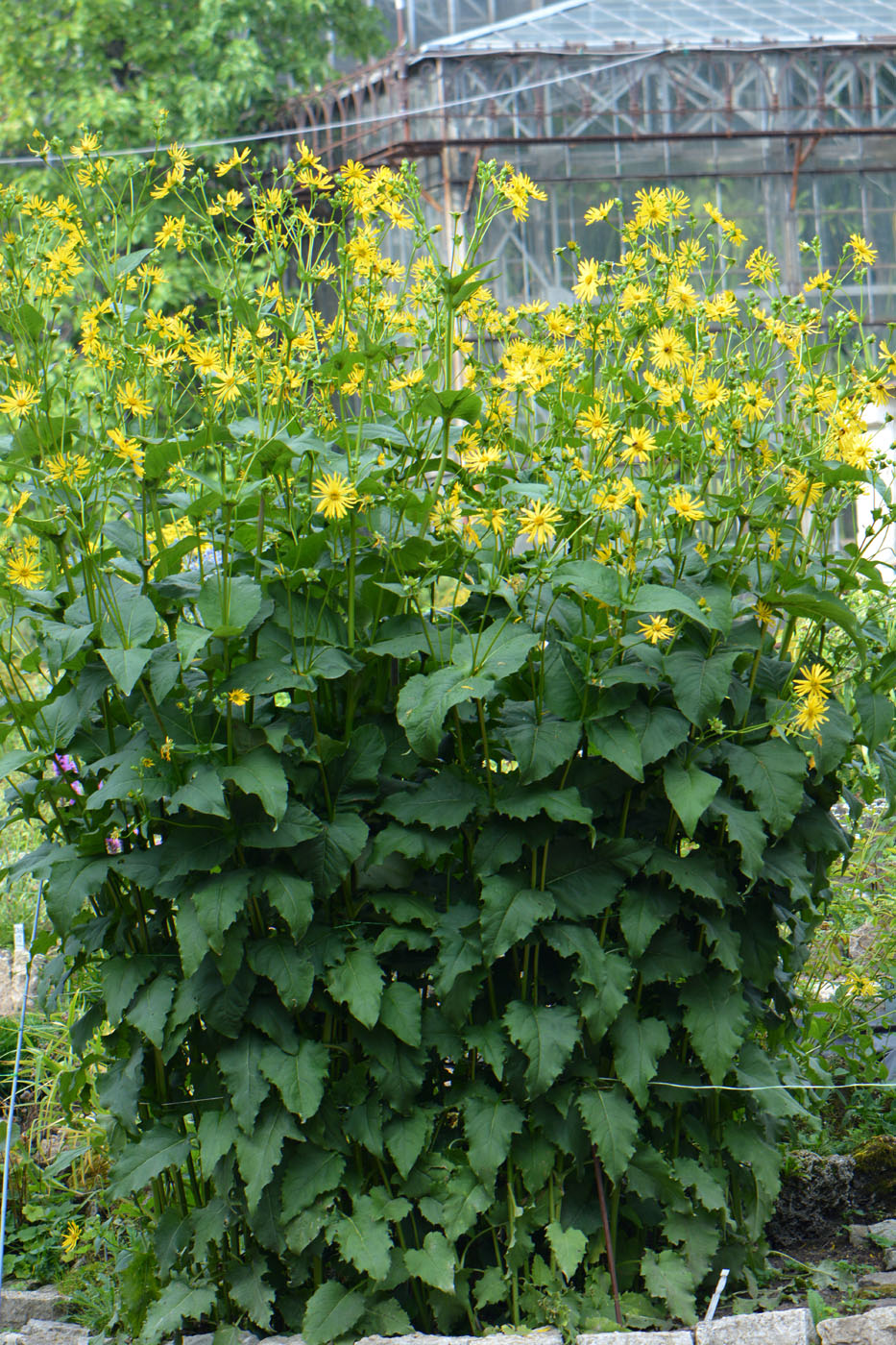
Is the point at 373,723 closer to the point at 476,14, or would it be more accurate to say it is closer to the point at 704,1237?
the point at 704,1237

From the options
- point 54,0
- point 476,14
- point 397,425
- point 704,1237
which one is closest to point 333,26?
point 476,14

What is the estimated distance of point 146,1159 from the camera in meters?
1.96

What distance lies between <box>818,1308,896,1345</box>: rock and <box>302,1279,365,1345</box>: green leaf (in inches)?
28.2

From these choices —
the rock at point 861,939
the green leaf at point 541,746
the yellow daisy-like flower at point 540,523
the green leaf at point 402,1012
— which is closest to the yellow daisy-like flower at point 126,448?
the yellow daisy-like flower at point 540,523

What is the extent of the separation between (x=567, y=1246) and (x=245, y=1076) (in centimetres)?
57

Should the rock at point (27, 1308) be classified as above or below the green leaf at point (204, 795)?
below

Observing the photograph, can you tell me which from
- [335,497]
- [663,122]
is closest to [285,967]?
[335,497]

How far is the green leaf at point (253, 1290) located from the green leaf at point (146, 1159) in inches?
7.8

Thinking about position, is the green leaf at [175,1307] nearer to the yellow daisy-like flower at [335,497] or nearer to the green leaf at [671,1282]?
the green leaf at [671,1282]

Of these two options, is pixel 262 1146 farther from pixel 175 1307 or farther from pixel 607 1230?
pixel 607 1230

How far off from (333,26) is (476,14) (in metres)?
1.72

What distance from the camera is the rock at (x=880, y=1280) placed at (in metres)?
2.14

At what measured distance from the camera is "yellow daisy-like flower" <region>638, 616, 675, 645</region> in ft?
5.83

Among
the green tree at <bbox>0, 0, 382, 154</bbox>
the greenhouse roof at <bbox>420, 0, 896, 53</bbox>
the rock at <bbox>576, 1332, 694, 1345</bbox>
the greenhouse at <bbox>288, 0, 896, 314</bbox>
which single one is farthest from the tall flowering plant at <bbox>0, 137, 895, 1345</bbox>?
the green tree at <bbox>0, 0, 382, 154</bbox>
